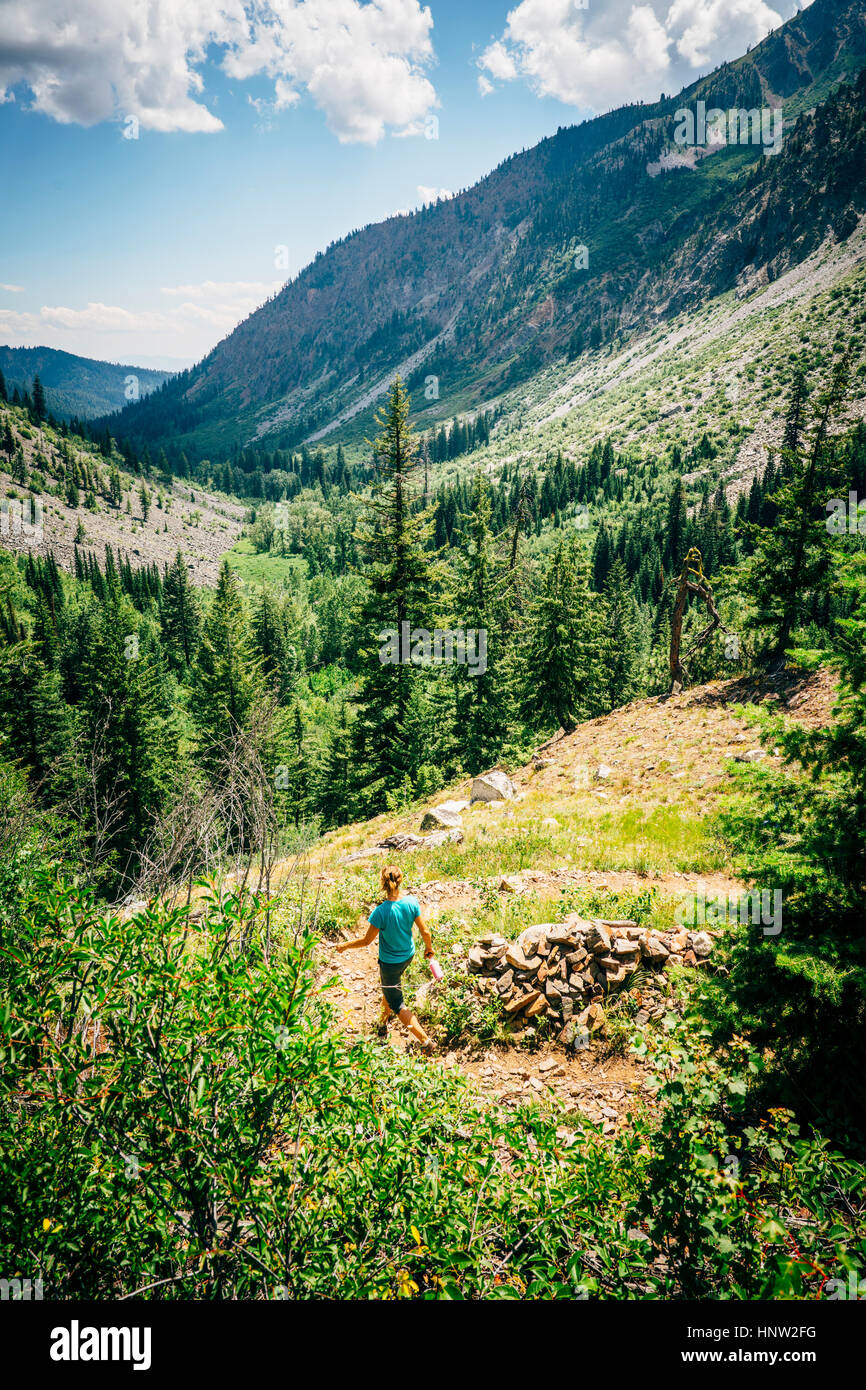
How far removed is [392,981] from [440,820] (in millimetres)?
8437

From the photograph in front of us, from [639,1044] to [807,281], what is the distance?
657 feet

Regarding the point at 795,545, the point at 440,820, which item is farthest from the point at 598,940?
the point at 795,545

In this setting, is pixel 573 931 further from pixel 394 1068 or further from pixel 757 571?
pixel 757 571

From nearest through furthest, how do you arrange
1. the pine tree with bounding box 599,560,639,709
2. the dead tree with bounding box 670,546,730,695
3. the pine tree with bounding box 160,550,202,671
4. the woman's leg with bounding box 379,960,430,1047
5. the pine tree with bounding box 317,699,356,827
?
the woman's leg with bounding box 379,960,430,1047, the dead tree with bounding box 670,546,730,695, the pine tree with bounding box 317,699,356,827, the pine tree with bounding box 599,560,639,709, the pine tree with bounding box 160,550,202,671

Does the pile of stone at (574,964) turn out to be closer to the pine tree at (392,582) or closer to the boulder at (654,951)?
the boulder at (654,951)

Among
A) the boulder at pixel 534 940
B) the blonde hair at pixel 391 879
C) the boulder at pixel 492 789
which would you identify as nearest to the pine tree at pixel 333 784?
the boulder at pixel 492 789

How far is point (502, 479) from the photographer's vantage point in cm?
15375

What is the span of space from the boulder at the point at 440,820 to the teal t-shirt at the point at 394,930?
7.89m

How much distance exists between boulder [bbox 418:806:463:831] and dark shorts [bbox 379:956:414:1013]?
7697mm

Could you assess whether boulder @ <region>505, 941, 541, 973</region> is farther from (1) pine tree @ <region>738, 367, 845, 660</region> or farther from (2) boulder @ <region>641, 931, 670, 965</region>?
(1) pine tree @ <region>738, 367, 845, 660</region>

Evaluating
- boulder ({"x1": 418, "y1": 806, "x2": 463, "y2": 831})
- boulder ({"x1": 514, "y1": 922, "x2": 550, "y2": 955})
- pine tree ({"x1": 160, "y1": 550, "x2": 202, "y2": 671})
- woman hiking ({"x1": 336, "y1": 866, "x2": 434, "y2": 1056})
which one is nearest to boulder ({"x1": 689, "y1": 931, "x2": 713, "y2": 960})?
boulder ({"x1": 514, "y1": 922, "x2": 550, "y2": 955})

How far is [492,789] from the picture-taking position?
17.4 metres

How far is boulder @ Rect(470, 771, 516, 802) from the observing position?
17281 mm

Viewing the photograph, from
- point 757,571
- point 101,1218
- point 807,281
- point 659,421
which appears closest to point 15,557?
point 757,571
